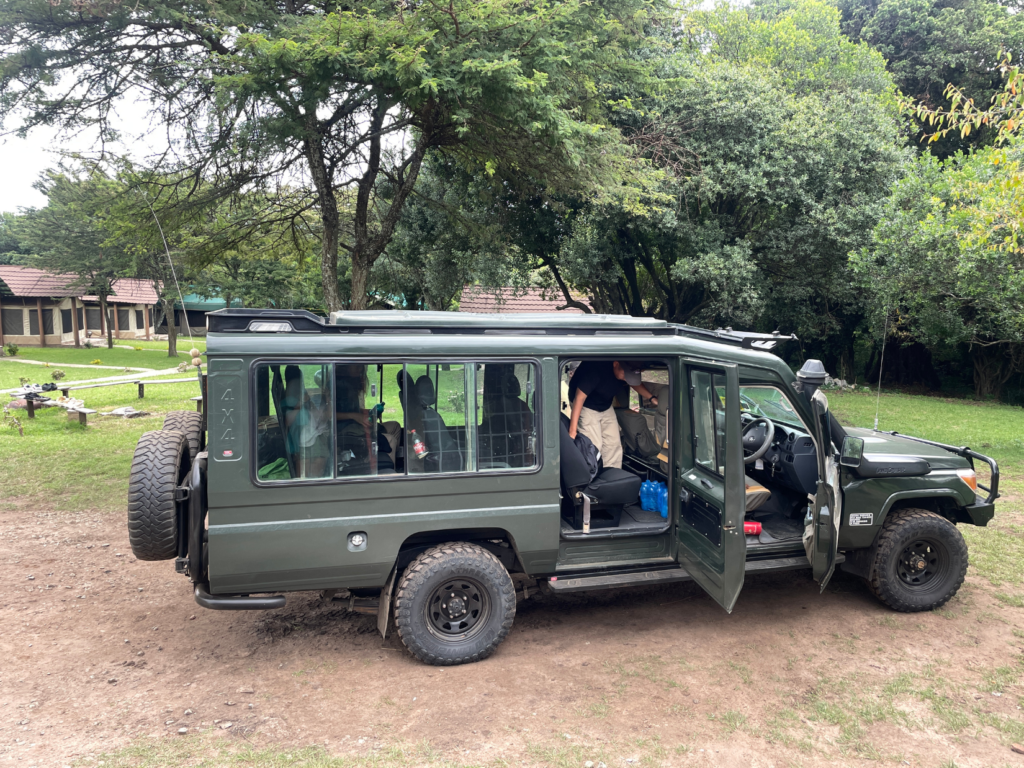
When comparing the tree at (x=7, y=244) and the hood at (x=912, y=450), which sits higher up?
the tree at (x=7, y=244)

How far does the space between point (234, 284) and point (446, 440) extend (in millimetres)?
31193

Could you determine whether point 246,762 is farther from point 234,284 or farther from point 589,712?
point 234,284

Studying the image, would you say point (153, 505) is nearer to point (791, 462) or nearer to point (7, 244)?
point (791, 462)

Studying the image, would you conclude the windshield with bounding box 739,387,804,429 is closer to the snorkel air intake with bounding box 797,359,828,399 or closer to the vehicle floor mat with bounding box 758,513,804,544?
the snorkel air intake with bounding box 797,359,828,399

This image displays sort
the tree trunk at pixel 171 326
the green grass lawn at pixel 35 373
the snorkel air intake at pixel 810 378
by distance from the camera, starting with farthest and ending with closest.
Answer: the tree trunk at pixel 171 326
the green grass lawn at pixel 35 373
the snorkel air intake at pixel 810 378

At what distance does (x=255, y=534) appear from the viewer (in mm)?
4496

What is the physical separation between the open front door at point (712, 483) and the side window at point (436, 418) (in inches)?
68.1

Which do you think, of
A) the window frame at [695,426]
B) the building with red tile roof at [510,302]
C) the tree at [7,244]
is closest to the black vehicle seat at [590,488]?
the window frame at [695,426]

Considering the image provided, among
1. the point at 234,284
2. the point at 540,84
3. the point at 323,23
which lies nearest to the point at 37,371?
the point at 234,284

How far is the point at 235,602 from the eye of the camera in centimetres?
447

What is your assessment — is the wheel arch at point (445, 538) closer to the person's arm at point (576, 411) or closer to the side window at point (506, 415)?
the side window at point (506, 415)

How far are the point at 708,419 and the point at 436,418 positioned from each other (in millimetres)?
2009

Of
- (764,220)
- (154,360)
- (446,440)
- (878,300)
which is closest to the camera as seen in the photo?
(446,440)

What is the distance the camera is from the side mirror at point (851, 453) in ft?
17.1
